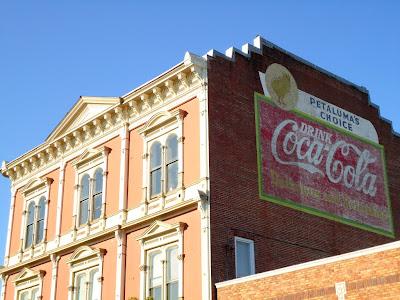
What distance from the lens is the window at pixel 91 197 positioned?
28.3m

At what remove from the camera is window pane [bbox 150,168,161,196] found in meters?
25.6

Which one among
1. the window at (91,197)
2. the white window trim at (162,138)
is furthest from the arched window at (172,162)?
the window at (91,197)

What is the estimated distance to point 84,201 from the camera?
1154 inches

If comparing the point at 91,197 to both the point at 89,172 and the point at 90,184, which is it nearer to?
the point at 90,184

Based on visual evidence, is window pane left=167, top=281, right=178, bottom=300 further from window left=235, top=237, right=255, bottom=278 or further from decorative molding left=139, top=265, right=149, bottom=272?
window left=235, top=237, right=255, bottom=278

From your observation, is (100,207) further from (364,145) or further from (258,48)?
(364,145)

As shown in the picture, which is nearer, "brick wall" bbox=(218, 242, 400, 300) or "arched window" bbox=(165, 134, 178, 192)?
"brick wall" bbox=(218, 242, 400, 300)

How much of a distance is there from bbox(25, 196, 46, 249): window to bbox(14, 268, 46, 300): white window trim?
52.5 inches

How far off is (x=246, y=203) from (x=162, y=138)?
4.28 meters

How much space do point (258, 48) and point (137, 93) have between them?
16.3 feet

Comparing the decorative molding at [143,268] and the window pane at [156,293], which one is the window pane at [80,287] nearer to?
the decorative molding at [143,268]

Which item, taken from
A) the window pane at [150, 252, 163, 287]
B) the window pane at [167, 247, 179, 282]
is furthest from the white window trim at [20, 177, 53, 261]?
the window pane at [167, 247, 179, 282]

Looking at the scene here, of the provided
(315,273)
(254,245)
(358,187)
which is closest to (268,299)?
(315,273)

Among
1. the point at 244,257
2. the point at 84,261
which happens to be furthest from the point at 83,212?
the point at 244,257
